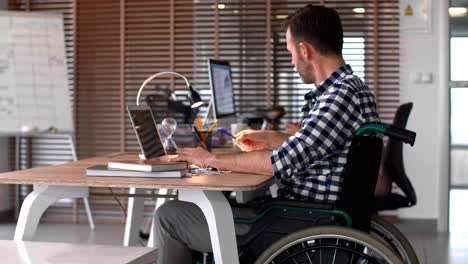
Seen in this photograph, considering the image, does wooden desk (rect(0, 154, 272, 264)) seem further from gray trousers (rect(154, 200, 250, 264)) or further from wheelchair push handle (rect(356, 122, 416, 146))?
wheelchair push handle (rect(356, 122, 416, 146))

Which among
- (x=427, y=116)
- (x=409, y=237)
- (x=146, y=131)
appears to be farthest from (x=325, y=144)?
(x=427, y=116)

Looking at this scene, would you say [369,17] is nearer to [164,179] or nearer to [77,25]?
[77,25]

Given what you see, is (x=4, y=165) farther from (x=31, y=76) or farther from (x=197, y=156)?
(x=197, y=156)

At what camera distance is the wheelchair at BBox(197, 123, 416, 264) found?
2.16m

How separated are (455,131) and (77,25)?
3280 millimetres

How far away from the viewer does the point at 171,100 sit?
492 cm

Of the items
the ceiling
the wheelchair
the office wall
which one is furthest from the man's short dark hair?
the office wall

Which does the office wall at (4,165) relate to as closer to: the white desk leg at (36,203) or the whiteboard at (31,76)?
the whiteboard at (31,76)

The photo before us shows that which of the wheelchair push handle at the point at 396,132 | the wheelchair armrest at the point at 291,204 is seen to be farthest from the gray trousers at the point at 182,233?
the wheelchair push handle at the point at 396,132

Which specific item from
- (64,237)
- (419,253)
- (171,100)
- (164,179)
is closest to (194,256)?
(164,179)

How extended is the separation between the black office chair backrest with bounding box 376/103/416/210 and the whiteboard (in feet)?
8.83

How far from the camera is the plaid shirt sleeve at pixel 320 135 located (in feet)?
7.83

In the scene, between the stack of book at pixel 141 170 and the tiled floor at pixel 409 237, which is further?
the tiled floor at pixel 409 237

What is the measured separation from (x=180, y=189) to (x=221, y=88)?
7.49ft
